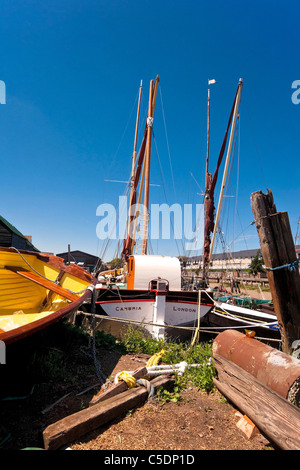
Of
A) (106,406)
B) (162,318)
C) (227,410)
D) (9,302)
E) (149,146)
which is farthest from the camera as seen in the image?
(149,146)

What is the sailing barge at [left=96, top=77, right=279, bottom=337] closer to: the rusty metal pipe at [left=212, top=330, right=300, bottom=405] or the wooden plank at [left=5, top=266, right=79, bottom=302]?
the wooden plank at [left=5, top=266, right=79, bottom=302]

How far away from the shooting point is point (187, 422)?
3.22m

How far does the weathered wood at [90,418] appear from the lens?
2.56 m

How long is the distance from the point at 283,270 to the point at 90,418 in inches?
133

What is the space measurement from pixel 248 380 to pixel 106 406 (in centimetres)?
183

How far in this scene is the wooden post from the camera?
402 cm

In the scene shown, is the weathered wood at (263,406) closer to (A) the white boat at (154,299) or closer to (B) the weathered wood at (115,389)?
(B) the weathered wood at (115,389)

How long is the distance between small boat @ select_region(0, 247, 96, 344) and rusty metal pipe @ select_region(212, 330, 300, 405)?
113 inches

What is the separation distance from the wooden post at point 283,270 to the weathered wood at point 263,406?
46.3 inches

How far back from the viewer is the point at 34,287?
25.2ft

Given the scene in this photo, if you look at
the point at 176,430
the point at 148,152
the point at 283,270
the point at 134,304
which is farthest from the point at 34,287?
the point at 148,152

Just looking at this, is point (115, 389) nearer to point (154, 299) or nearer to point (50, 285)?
point (50, 285)
